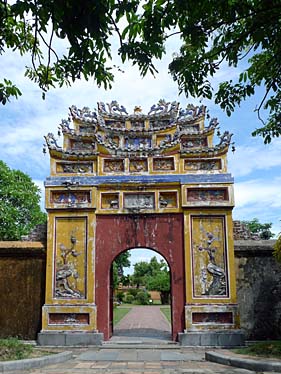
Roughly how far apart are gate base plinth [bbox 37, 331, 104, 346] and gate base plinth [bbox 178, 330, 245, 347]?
193 centimetres

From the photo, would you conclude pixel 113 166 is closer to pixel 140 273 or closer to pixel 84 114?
pixel 84 114

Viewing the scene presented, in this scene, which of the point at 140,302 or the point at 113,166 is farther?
the point at 140,302

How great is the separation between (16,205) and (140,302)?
57.1ft

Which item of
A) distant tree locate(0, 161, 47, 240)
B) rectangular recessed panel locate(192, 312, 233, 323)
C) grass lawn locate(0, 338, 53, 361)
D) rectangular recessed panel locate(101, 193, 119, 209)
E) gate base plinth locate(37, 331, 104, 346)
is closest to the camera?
grass lawn locate(0, 338, 53, 361)

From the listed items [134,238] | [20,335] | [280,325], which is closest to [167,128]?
[134,238]

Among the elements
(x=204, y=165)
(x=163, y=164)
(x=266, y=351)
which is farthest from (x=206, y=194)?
(x=266, y=351)

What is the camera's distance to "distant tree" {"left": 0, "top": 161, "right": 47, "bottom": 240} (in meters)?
22.5

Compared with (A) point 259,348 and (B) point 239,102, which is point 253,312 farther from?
(B) point 239,102

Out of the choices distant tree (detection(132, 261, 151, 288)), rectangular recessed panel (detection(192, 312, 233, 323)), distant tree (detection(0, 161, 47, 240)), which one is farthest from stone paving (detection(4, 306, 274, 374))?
distant tree (detection(132, 261, 151, 288))

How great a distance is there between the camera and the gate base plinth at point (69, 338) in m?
9.91

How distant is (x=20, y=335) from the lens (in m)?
10.3

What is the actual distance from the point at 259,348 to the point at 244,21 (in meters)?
6.10

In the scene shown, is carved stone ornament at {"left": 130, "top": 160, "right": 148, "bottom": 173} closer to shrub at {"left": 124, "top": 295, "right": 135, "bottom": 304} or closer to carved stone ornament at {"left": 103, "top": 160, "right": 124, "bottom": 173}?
carved stone ornament at {"left": 103, "top": 160, "right": 124, "bottom": 173}

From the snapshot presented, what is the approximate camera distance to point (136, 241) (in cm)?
1062
